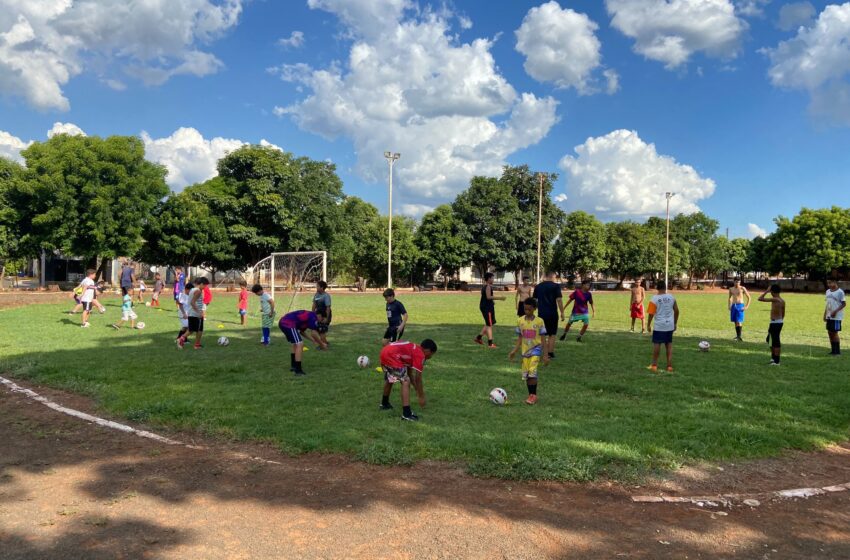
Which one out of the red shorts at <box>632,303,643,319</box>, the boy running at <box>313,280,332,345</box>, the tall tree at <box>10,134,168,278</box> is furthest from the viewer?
the tall tree at <box>10,134,168,278</box>

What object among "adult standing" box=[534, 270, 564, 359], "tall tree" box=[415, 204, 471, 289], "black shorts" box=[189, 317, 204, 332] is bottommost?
"black shorts" box=[189, 317, 204, 332]

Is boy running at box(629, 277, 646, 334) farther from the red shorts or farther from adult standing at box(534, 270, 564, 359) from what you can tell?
adult standing at box(534, 270, 564, 359)

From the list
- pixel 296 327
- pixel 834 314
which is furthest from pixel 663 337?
pixel 296 327

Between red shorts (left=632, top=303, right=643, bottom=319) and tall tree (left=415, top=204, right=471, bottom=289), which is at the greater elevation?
tall tree (left=415, top=204, right=471, bottom=289)

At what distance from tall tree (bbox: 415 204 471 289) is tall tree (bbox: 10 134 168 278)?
2621 cm

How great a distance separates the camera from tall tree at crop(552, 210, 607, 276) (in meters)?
61.7

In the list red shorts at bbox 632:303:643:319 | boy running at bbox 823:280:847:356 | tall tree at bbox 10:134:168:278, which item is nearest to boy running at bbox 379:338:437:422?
boy running at bbox 823:280:847:356

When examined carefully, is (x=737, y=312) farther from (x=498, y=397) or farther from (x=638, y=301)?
(x=498, y=397)

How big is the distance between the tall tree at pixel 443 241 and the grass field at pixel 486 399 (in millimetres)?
40303

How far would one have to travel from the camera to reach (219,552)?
3.75 m

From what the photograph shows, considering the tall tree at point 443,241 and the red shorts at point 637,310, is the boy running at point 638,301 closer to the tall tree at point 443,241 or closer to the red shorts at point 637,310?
the red shorts at point 637,310

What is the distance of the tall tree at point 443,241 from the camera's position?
179 ft

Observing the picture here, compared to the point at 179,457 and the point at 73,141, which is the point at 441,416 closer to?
the point at 179,457

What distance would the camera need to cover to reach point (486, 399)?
7906 mm
